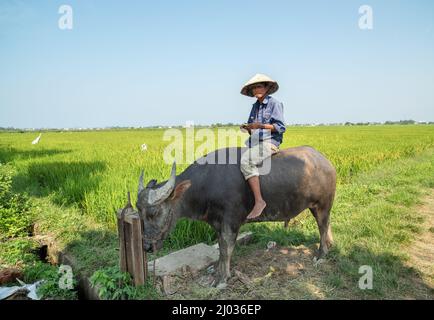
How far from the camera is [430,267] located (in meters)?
3.22

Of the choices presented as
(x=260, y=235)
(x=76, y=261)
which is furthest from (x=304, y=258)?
(x=76, y=261)

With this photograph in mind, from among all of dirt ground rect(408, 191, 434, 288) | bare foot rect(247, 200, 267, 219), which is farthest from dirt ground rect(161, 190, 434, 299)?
bare foot rect(247, 200, 267, 219)

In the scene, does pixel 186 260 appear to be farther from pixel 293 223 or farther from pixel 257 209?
pixel 293 223

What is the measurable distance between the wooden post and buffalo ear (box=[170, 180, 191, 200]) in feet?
1.21

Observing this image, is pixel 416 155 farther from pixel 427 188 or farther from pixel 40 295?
pixel 40 295

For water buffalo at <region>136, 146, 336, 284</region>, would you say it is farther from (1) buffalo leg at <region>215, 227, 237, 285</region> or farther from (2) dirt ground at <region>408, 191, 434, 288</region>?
(2) dirt ground at <region>408, 191, 434, 288</region>

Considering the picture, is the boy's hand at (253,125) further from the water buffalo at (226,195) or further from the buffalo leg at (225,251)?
the buffalo leg at (225,251)

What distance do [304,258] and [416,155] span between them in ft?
37.9

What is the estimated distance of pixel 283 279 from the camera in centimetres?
305

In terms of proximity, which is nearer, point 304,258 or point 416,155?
point 304,258

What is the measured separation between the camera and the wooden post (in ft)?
8.66

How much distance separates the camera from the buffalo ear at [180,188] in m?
2.74

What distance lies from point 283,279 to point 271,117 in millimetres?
1614
